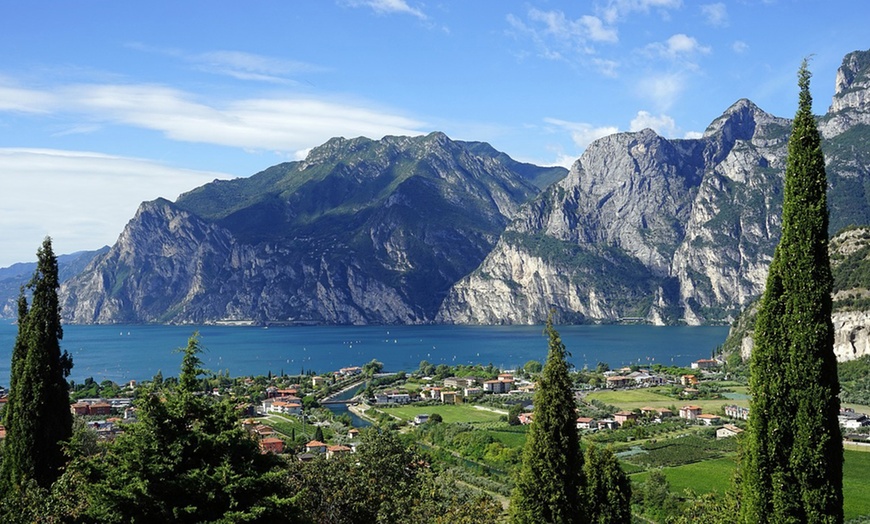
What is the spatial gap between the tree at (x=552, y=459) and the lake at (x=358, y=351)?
9735 cm

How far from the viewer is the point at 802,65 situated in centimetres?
1012

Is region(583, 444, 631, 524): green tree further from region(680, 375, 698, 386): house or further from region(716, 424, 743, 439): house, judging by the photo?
region(680, 375, 698, 386): house

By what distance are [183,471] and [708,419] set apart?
59893 mm

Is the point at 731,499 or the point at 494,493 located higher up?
the point at 731,499

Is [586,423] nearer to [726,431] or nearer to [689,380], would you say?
[726,431]

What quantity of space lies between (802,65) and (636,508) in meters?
28.9

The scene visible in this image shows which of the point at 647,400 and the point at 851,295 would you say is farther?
the point at 851,295

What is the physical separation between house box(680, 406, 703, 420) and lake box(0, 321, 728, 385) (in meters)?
46.0

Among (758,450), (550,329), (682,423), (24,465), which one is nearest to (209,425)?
(550,329)

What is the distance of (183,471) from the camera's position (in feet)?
27.1

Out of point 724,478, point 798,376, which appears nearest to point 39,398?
point 798,376

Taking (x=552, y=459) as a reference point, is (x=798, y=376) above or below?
above

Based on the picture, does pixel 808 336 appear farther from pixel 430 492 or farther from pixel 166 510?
pixel 430 492

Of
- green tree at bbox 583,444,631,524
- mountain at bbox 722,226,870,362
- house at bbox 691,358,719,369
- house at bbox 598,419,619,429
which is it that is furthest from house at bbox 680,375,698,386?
green tree at bbox 583,444,631,524
